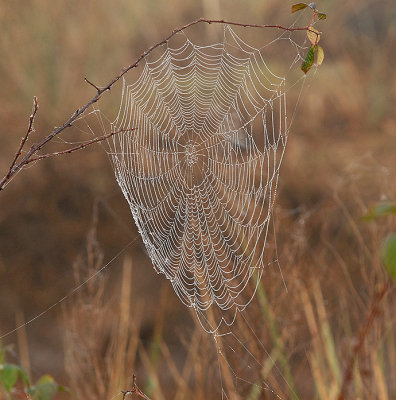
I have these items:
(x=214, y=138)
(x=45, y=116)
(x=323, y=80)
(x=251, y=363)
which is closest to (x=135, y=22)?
(x=45, y=116)

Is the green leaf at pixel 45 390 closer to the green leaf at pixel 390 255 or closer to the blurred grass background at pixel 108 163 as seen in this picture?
the green leaf at pixel 390 255

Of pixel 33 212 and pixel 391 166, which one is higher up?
pixel 391 166

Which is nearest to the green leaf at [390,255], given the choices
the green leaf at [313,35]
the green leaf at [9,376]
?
the green leaf at [313,35]

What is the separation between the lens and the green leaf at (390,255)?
0.83 meters

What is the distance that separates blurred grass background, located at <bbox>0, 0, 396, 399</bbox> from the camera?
577 cm

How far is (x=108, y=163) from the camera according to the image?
22.4 ft

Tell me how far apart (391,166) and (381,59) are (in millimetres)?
1799

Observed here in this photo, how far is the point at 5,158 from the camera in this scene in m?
6.92

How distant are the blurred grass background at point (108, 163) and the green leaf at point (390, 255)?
154 inches

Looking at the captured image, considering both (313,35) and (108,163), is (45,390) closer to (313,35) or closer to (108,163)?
(313,35)

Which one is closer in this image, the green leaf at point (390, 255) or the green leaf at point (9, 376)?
the green leaf at point (390, 255)

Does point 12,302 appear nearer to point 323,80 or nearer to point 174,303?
point 174,303

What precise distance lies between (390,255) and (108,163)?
6064 millimetres

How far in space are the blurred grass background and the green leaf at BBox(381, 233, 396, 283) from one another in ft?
12.9
